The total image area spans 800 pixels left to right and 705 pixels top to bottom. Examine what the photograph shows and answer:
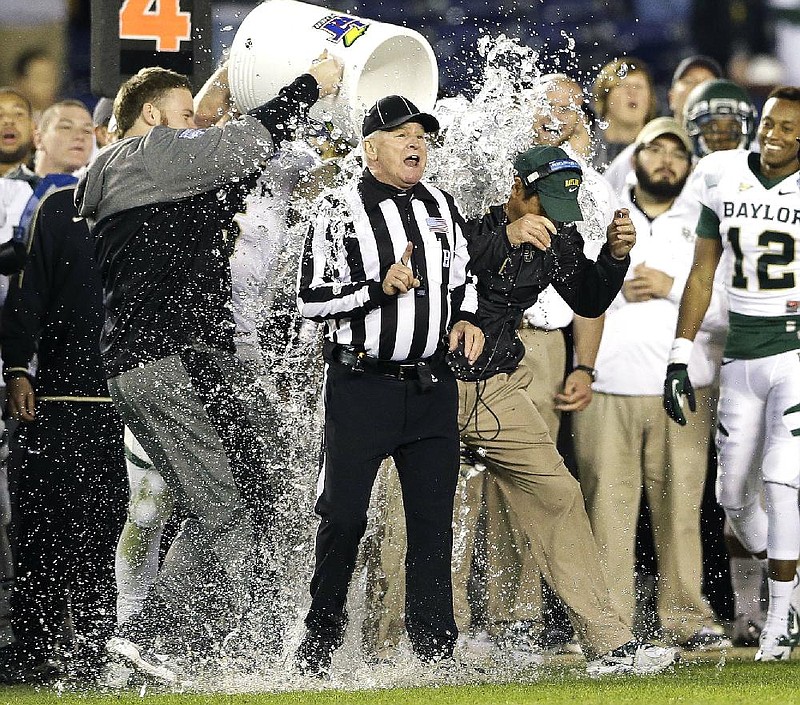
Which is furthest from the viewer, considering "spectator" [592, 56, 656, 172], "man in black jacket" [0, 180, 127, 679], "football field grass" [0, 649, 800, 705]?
"spectator" [592, 56, 656, 172]

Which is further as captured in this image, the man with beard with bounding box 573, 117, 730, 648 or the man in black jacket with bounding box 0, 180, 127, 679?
the man with beard with bounding box 573, 117, 730, 648

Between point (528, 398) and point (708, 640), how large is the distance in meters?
1.19

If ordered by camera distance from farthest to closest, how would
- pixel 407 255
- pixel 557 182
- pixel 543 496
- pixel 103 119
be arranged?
1. pixel 103 119
2. pixel 543 496
3. pixel 557 182
4. pixel 407 255

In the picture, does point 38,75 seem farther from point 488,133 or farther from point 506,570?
point 506,570

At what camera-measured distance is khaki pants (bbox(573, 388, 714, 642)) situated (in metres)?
6.06

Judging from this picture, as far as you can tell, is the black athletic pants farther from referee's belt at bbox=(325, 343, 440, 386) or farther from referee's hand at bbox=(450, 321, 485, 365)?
referee's hand at bbox=(450, 321, 485, 365)

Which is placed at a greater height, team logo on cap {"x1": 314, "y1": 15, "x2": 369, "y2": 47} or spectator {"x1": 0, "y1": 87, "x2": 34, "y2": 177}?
→ team logo on cap {"x1": 314, "y1": 15, "x2": 369, "y2": 47}

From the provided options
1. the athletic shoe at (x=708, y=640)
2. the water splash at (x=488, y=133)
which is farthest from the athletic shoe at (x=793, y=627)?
the water splash at (x=488, y=133)

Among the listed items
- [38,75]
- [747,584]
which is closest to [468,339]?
[747,584]

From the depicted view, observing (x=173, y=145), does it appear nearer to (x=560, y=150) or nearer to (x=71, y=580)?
(x=560, y=150)

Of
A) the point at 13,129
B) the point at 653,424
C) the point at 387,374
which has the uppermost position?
the point at 13,129

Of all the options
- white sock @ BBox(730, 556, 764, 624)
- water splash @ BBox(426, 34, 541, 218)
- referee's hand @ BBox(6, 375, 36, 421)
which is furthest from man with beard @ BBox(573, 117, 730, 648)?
referee's hand @ BBox(6, 375, 36, 421)

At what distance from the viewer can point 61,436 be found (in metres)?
5.88

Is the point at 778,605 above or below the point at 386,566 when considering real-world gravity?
below
